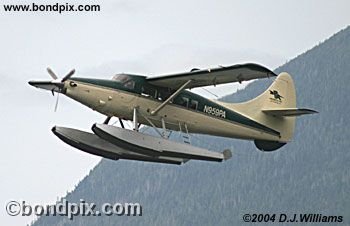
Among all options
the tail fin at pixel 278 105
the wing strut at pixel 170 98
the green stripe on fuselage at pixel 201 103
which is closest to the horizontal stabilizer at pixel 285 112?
the tail fin at pixel 278 105

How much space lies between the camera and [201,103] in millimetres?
30172

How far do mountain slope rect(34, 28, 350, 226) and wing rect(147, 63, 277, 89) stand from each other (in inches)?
2026

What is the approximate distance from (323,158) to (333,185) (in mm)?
12513

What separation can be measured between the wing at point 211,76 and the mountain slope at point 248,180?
2026 inches

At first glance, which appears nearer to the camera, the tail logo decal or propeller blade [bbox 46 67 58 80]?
propeller blade [bbox 46 67 58 80]

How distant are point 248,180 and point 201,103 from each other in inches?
3408

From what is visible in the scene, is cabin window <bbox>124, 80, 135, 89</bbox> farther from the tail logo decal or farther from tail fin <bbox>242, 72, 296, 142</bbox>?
the tail logo decal

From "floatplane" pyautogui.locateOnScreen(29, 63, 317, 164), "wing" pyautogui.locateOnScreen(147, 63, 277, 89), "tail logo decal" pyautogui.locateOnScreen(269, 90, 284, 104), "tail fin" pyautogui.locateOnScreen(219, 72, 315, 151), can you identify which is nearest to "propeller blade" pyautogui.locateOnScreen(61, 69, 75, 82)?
"floatplane" pyautogui.locateOnScreen(29, 63, 317, 164)

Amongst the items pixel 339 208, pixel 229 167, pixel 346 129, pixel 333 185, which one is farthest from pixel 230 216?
pixel 346 129

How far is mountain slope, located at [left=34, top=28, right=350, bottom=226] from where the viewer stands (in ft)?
308

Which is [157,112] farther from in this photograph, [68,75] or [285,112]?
[285,112]

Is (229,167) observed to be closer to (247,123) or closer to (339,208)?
(339,208)

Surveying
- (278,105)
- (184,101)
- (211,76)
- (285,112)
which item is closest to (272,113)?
(285,112)

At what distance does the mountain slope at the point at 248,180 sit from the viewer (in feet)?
308
